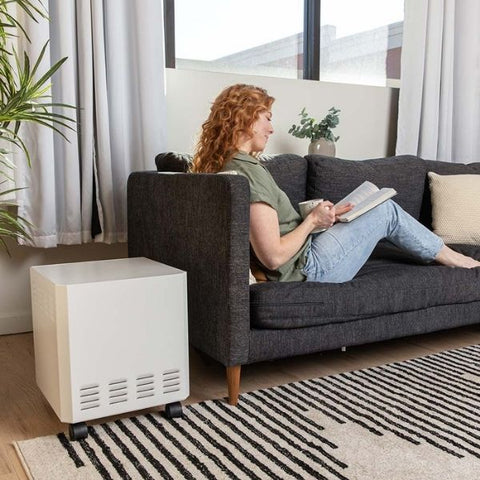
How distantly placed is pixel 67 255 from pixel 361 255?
1.30 m

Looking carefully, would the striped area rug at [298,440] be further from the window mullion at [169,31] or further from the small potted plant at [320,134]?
the window mullion at [169,31]

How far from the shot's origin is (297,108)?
321cm

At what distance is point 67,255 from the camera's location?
9.04ft

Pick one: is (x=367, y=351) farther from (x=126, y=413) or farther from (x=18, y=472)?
(x=18, y=472)

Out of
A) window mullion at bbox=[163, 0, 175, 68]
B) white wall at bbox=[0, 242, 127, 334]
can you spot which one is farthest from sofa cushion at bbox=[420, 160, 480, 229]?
white wall at bbox=[0, 242, 127, 334]

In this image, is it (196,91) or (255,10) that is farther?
(255,10)

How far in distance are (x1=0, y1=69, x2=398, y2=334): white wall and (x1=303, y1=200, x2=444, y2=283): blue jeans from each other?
3.14 ft

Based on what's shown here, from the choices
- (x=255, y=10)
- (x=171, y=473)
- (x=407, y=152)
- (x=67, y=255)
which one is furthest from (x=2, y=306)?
(x=407, y=152)

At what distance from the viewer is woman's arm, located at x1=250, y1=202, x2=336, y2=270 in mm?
1943

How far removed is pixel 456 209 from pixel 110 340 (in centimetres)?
183

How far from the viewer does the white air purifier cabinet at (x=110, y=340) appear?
161 centimetres

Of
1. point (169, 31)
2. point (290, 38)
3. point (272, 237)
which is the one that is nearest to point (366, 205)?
point (272, 237)

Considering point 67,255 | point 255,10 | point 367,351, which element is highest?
point 255,10

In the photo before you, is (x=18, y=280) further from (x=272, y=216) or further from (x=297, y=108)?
(x=297, y=108)
